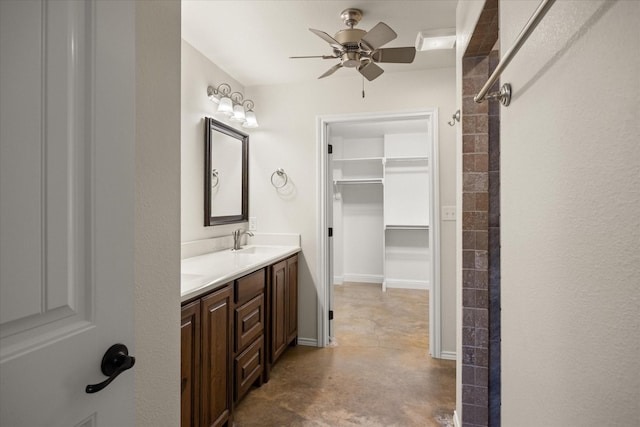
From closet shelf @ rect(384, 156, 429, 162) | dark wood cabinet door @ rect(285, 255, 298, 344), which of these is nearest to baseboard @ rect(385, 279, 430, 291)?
closet shelf @ rect(384, 156, 429, 162)

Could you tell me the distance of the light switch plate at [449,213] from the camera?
275 centimetres

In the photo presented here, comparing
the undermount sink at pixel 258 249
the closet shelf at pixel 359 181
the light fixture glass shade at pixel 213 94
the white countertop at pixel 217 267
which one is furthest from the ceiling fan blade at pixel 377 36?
the closet shelf at pixel 359 181

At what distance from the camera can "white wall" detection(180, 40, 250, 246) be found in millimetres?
2348

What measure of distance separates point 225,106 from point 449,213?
204 centimetres

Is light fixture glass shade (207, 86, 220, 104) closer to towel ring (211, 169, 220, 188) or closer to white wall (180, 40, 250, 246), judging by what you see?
white wall (180, 40, 250, 246)

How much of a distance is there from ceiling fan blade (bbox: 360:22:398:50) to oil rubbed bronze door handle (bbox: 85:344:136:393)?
1844 mm

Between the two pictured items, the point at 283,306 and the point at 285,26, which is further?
the point at 283,306

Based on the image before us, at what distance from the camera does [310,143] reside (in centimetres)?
307

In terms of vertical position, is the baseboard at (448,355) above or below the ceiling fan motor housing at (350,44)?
below

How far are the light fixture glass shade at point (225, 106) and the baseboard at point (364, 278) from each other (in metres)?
3.46

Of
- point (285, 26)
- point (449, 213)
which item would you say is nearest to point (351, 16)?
point (285, 26)

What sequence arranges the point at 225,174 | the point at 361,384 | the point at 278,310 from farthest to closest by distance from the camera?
the point at 225,174, the point at 278,310, the point at 361,384

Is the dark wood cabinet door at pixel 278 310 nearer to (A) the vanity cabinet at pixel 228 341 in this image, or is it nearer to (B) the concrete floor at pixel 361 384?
(A) the vanity cabinet at pixel 228 341

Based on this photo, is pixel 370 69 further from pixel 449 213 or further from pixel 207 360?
pixel 207 360
